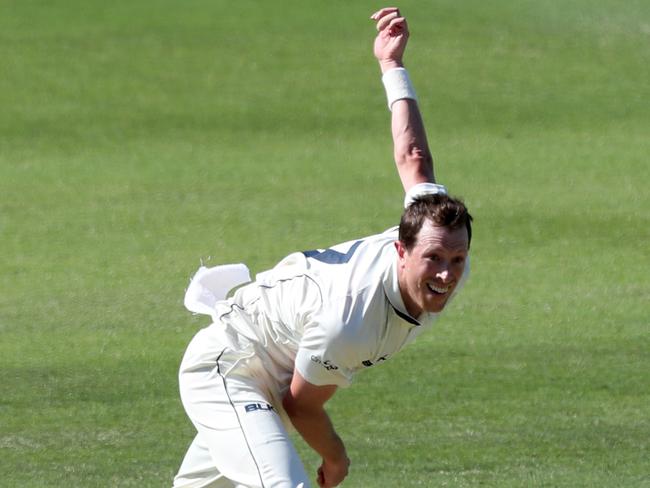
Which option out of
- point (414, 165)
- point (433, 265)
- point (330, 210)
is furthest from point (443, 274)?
point (330, 210)

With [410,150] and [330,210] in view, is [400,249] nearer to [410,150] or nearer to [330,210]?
[410,150]

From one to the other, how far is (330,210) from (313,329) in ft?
29.1

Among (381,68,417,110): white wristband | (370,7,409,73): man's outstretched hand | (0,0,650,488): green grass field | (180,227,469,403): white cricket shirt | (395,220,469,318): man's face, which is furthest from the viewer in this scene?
(0,0,650,488): green grass field

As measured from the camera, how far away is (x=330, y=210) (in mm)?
14273

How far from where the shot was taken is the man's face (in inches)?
208

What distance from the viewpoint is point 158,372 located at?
9906 mm

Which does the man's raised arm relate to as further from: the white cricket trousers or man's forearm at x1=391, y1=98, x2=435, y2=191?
the white cricket trousers

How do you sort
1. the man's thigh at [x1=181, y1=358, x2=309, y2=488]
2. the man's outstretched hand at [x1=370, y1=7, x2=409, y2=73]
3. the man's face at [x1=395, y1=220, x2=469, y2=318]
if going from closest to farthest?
1. the man's face at [x1=395, y1=220, x2=469, y2=318]
2. the man's thigh at [x1=181, y1=358, x2=309, y2=488]
3. the man's outstretched hand at [x1=370, y1=7, x2=409, y2=73]

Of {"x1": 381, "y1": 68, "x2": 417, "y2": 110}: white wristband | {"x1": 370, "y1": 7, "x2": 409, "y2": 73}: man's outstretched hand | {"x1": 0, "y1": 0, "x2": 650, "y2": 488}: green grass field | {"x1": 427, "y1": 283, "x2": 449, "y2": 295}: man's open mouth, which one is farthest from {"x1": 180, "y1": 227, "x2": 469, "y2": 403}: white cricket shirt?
{"x1": 0, "y1": 0, "x2": 650, "y2": 488}: green grass field

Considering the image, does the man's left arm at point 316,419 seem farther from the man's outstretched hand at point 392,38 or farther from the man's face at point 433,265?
the man's outstretched hand at point 392,38

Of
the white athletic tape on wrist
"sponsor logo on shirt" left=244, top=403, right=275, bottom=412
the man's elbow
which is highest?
the man's elbow

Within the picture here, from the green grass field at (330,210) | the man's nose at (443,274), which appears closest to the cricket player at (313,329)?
the man's nose at (443,274)

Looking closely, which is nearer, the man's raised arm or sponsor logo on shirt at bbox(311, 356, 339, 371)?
sponsor logo on shirt at bbox(311, 356, 339, 371)

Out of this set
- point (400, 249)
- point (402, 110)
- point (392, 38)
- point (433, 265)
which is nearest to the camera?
point (433, 265)
